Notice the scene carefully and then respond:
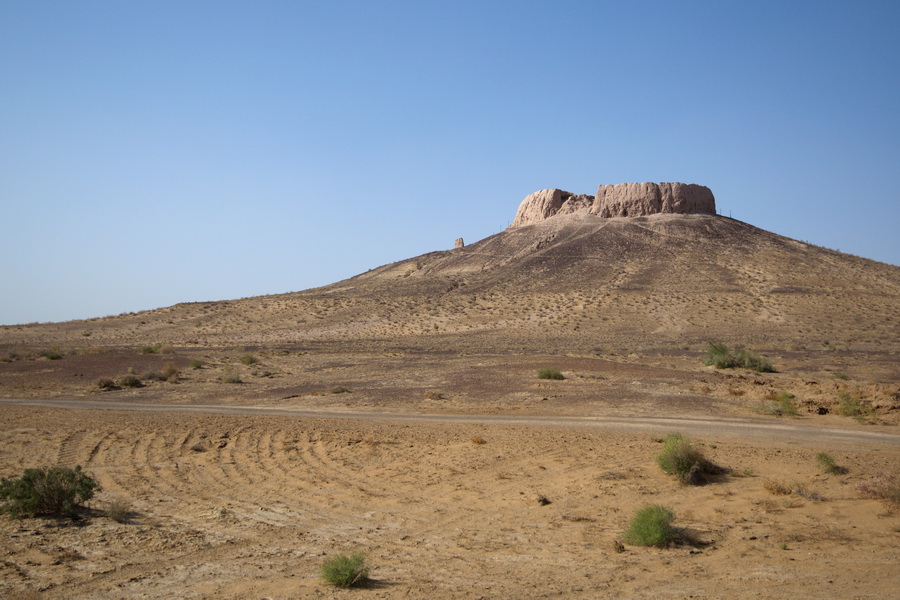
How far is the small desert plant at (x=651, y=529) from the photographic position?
988 centimetres

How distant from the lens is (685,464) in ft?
44.3

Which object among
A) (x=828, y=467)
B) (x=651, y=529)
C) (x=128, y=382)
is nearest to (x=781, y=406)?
(x=828, y=467)

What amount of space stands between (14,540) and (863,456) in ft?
54.9

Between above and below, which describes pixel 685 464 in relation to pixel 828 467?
above

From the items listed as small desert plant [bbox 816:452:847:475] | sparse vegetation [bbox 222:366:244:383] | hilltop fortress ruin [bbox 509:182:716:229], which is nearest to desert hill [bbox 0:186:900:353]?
hilltop fortress ruin [bbox 509:182:716:229]

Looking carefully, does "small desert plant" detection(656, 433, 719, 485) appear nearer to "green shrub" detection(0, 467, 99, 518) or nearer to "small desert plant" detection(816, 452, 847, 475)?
"small desert plant" detection(816, 452, 847, 475)

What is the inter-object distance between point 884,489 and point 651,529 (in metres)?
4.56

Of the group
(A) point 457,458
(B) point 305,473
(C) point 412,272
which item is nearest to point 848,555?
(A) point 457,458

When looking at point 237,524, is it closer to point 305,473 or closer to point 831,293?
point 305,473

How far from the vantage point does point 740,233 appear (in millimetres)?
90688

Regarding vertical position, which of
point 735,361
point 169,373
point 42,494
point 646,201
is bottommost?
point 735,361

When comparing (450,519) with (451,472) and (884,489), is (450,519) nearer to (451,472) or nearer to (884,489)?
(451,472)

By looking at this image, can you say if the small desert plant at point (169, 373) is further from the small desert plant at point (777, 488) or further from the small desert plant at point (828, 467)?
the small desert plant at point (828, 467)

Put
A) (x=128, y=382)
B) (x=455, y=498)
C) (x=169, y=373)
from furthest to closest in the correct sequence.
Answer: (x=169, y=373) < (x=128, y=382) < (x=455, y=498)
